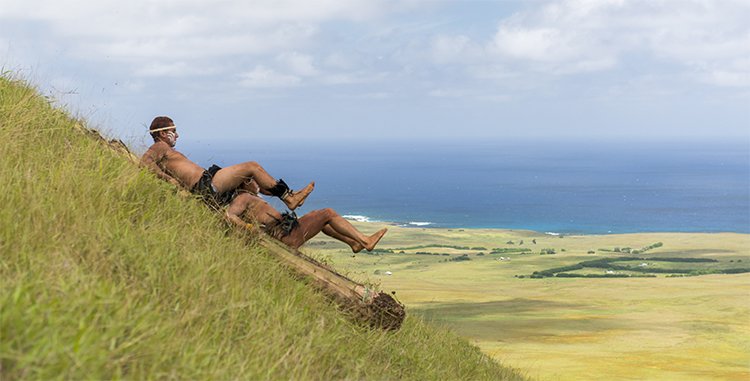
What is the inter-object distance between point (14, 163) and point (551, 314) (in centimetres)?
4027

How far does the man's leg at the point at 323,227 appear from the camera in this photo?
10.2 metres

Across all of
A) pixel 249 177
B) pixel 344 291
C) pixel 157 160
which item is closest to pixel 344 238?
pixel 344 291

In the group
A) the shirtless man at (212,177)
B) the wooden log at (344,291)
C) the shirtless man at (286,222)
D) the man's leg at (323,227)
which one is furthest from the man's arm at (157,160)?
the man's leg at (323,227)

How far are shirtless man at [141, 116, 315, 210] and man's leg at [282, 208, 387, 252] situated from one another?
340mm

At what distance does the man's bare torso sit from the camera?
408 inches

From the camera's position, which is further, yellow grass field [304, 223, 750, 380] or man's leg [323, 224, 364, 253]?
yellow grass field [304, 223, 750, 380]

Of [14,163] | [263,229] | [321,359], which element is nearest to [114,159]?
[14,163]

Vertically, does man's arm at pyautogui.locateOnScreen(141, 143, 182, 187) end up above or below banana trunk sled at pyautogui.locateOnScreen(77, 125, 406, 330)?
above

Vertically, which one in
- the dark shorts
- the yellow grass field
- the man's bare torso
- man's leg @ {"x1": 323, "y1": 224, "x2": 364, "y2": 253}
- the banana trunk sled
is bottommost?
the yellow grass field

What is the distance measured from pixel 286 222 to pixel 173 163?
1.90m

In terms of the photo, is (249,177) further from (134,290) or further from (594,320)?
(594,320)

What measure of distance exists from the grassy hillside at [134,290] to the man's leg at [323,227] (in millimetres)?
884

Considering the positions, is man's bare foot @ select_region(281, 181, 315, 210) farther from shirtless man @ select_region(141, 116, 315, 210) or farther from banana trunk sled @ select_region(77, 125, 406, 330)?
banana trunk sled @ select_region(77, 125, 406, 330)

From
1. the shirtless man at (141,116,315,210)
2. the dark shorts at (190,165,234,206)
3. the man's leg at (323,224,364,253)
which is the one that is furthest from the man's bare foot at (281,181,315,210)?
the dark shorts at (190,165,234,206)
